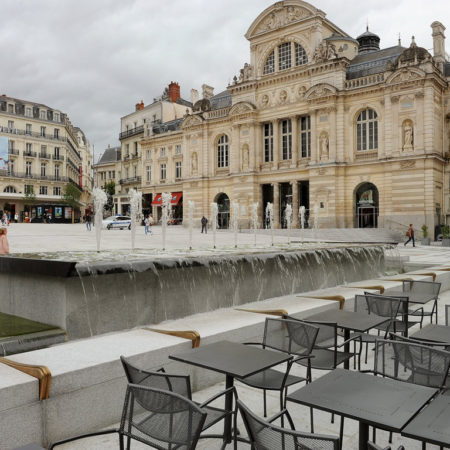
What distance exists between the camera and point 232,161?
44156 millimetres

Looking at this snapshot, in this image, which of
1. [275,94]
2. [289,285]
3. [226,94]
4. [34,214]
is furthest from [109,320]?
[34,214]

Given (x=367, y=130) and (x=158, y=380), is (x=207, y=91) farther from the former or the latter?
(x=158, y=380)

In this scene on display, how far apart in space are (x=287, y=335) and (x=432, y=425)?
232cm

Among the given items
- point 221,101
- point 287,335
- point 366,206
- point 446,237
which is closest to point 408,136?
point 366,206

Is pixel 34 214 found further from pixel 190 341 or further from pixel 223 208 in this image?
pixel 190 341

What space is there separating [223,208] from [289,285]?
3731 cm

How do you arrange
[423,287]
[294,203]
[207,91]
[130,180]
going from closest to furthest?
[423,287], [294,203], [207,91], [130,180]

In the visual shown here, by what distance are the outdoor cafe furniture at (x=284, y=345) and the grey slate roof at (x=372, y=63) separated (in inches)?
1389

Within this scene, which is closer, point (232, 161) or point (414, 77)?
point (414, 77)

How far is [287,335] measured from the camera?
16.0 ft

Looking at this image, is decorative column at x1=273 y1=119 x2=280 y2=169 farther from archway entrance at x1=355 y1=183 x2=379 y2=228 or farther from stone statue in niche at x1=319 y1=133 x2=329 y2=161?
archway entrance at x1=355 y1=183 x2=379 y2=228

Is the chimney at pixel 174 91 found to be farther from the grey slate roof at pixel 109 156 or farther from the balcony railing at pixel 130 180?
the grey slate roof at pixel 109 156

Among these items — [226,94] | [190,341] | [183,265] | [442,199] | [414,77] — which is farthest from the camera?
[226,94]

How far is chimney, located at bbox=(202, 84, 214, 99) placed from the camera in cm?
5314
